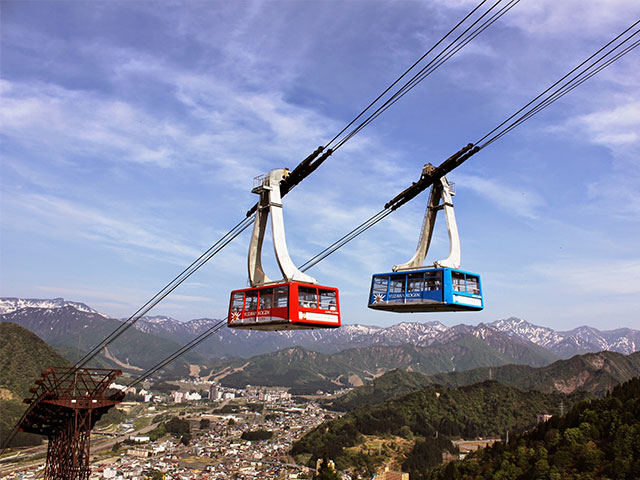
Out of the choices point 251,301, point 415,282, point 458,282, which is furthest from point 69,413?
point 458,282

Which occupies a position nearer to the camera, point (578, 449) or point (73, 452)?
point (73, 452)

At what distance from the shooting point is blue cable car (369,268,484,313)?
2483 cm

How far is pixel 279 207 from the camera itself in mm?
26797

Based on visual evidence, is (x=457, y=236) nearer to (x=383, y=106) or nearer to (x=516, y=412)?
(x=383, y=106)

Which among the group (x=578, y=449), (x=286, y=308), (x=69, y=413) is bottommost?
(x=578, y=449)

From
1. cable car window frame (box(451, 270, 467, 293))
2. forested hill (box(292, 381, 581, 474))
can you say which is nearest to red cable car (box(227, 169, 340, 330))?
cable car window frame (box(451, 270, 467, 293))

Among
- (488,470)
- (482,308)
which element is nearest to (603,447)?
(488,470)

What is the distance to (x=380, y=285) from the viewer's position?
1073 inches

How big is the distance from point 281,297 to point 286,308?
784mm

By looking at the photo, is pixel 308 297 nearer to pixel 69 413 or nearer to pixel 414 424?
pixel 69 413

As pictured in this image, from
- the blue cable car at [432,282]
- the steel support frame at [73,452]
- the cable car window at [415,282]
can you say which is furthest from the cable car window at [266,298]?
the steel support frame at [73,452]

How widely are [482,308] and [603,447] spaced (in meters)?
66.5

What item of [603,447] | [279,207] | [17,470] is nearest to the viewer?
[279,207]

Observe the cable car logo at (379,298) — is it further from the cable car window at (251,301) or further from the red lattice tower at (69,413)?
the red lattice tower at (69,413)
